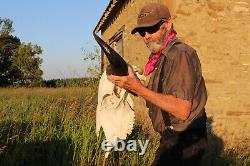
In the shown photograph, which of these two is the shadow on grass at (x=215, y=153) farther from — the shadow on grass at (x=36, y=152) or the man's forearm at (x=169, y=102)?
the man's forearm at (x=169, y=102)

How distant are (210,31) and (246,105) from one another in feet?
5.09

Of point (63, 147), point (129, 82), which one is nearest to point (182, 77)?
point (129, 82)

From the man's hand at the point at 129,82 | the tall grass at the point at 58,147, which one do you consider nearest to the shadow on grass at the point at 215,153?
the tall grass at the point at 58,147

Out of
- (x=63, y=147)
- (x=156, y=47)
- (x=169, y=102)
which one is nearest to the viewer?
(x=169, y=102)

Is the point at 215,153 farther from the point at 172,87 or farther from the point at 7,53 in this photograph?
the point at 7,53

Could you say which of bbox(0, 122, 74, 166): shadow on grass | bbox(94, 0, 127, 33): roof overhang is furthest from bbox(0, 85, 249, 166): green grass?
bbox(94, 0, 127, 33): roof overhang

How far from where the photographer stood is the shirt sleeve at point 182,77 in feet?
8.41

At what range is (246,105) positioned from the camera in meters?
7.38

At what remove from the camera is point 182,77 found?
261cm

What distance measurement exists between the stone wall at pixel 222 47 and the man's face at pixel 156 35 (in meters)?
4.08

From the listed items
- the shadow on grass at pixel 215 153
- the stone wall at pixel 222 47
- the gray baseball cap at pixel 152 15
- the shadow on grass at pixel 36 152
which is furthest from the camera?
the stone wall at pixel 222 47

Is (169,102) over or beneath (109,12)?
beneath

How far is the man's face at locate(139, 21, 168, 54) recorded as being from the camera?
2.86 meters

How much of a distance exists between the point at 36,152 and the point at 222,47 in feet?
12.7
